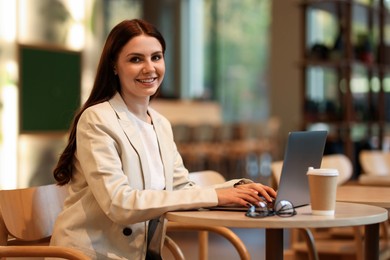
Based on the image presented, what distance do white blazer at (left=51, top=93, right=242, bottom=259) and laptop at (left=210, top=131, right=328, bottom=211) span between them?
0.67 feet

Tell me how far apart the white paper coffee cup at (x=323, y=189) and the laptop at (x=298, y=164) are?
0.06 m

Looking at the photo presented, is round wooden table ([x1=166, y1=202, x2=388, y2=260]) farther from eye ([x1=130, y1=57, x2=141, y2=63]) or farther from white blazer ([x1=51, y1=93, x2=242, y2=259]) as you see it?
eye ([x1=130, y1=57, x2=141, y2=63])

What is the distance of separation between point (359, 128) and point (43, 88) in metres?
3.27

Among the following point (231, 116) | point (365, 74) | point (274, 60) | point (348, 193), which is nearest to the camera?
point (348, 193)

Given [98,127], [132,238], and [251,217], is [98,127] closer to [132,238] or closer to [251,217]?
[132,238]

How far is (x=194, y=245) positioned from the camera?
5969 mm

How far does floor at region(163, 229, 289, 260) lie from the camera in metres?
5.38

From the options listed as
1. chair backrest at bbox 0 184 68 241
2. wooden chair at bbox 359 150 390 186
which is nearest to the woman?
chair backrest at bbox 0 184 68 241

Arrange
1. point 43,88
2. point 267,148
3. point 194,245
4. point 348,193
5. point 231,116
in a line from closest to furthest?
point 348,193, point 194,245, point 43,88, point 267,148, point 231,116

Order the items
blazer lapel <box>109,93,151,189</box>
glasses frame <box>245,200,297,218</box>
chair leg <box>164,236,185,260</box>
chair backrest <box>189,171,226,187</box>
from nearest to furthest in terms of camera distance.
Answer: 1. glasses frame <box>245,200,297,218</box>
2. blazer lapel <box>109,93,151,189</box>
3. chair leg <box>164,236,185,260</box>
4. chair backrest <box>189,171,226,187</box>

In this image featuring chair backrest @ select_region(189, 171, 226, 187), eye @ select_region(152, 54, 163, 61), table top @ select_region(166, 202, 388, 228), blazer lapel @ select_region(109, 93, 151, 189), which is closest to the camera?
table top @ select_region(166, 202, 388, 228)

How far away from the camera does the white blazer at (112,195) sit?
→ 2.13 metres

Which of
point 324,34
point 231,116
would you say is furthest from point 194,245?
point 231,116

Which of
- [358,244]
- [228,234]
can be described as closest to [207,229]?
[228,234]
